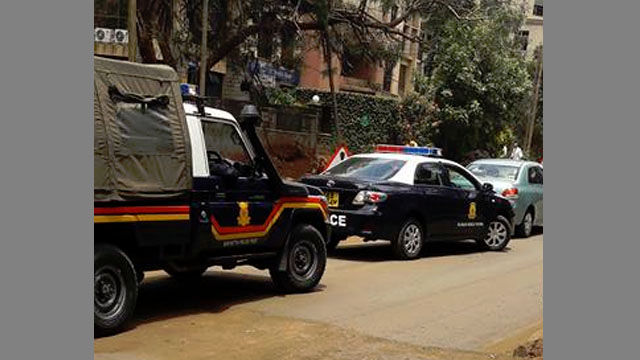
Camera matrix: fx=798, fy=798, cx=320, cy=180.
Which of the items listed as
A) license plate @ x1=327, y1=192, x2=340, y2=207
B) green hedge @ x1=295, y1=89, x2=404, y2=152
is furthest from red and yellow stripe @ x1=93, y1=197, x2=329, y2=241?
green hedge @ x1=295, y1=89, x2=404, y2=152

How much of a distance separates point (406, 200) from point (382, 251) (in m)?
1.71

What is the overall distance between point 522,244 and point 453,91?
1527cm

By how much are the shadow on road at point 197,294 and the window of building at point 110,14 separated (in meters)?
13.2

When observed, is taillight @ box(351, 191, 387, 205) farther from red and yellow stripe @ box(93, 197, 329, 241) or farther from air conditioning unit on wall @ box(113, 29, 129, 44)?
air conditioning unit on wall @ box(113, 29, 129, 44)

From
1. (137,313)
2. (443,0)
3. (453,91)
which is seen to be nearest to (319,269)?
(137,313)

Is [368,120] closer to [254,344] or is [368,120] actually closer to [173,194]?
[173,194]

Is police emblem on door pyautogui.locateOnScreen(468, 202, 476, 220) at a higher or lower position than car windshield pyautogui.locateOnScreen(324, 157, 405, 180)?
lower

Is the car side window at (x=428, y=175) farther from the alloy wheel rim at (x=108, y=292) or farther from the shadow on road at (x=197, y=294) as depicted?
the alloy wheel rim at (x=108, y=292)

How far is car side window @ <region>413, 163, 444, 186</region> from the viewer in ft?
43.4

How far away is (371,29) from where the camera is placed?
73.9ft

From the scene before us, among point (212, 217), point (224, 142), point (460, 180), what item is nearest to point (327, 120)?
point (460, 180)

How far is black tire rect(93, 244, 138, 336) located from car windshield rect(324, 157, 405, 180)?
6.24m

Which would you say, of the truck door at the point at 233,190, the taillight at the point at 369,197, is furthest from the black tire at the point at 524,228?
the truck door at the point at 233,190

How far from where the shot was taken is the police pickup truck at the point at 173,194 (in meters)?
7.12
